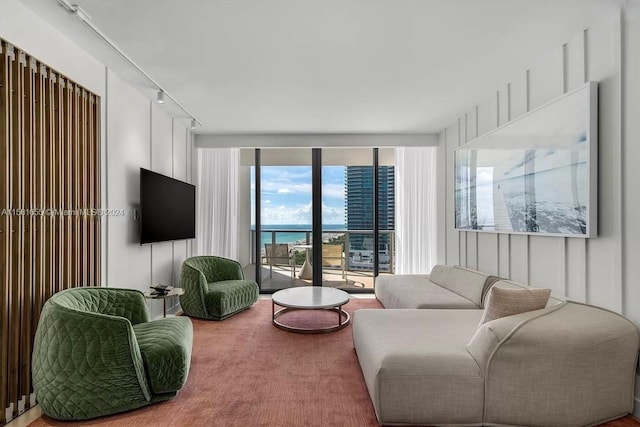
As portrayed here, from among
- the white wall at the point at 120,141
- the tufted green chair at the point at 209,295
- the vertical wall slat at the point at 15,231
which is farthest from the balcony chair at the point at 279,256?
the vertical wall slat at the point at 15,231

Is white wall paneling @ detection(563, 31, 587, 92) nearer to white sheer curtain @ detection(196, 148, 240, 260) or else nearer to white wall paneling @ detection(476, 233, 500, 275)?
white wall paneling @ detection(476, 233, 500, 275)

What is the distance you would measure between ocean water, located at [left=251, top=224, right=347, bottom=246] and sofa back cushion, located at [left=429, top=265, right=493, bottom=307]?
1.86 metres

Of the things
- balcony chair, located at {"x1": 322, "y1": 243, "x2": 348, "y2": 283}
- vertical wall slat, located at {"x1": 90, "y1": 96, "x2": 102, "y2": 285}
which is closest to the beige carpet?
vertical wall slat, located at {"x1": 90, "y1": 96, "x2": 102, "y2": 285}

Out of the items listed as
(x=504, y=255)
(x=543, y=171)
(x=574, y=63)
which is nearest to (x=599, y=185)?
(x=543, y=171)

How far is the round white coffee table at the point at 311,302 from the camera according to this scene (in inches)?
136

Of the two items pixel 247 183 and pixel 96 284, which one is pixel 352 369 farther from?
pixel 247 183

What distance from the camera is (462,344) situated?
2117 millimetres

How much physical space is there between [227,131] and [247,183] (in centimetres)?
93

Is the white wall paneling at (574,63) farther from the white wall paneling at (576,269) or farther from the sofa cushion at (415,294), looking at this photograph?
the sofa cushion at (415,294)

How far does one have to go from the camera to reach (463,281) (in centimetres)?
363

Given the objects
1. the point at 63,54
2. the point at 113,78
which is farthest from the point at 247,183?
the point at 63,54

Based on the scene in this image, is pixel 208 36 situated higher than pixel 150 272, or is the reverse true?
pixel 208 36

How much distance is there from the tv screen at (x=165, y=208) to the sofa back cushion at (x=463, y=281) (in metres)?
3.30

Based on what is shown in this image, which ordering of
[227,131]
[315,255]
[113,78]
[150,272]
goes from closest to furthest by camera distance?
[113,78] → [150,272] → [227,131] → [315,255]
